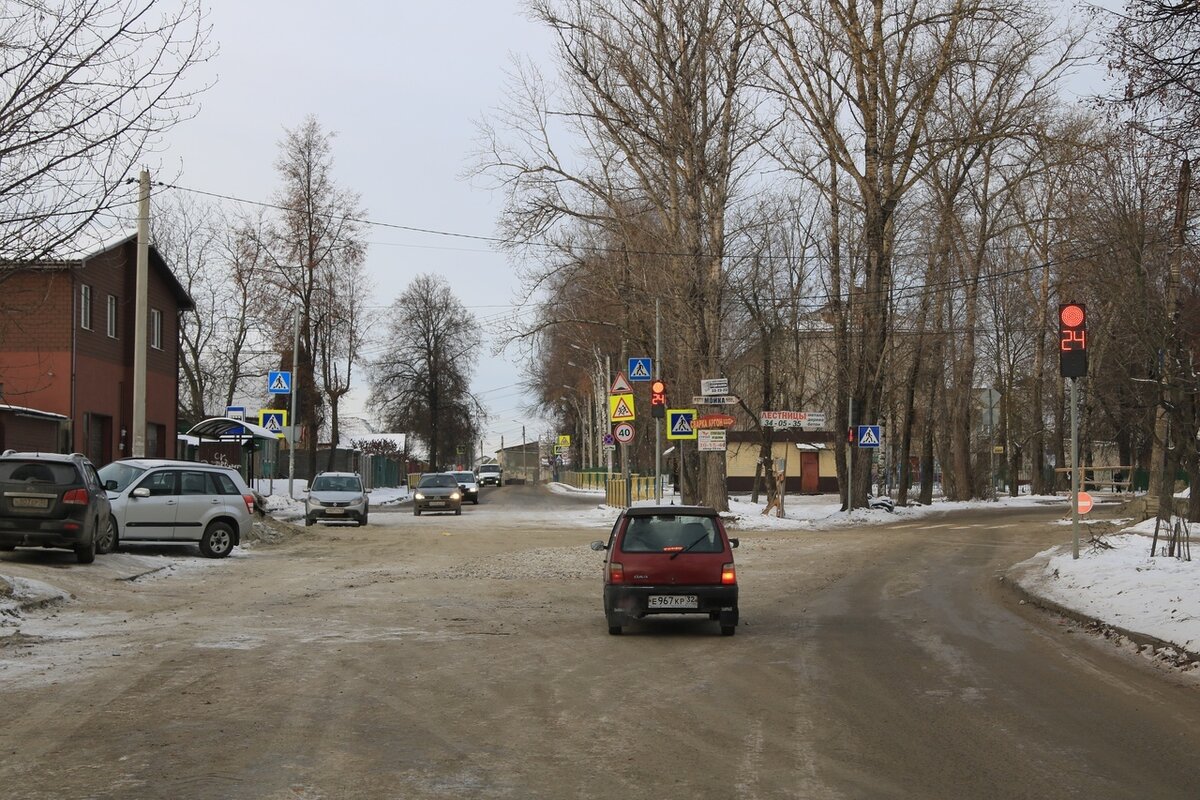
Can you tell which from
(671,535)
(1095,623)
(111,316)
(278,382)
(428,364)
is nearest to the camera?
(671,535)

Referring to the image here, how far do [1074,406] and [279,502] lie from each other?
3013cm

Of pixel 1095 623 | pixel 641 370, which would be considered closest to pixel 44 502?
pixel 1095 623

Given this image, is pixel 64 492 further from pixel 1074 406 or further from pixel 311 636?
pixel 1074 406

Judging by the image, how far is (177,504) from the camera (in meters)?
22.1

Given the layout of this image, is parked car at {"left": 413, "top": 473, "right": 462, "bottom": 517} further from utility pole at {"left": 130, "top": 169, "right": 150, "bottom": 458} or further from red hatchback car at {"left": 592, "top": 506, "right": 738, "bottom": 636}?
red hatchback car at {"left": 592, "top": 506, "right": 738, "bottom": 636}

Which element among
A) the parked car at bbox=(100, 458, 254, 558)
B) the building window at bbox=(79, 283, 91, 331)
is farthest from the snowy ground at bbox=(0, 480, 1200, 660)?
the building window at bbox=(79, 283, 91, 331)

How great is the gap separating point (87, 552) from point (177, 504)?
3.82m

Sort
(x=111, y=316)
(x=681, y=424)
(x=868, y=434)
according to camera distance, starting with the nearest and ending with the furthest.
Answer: (x=681, y=424) → (x=111, y=316) → (x=868, y=434)

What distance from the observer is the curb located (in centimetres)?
1093

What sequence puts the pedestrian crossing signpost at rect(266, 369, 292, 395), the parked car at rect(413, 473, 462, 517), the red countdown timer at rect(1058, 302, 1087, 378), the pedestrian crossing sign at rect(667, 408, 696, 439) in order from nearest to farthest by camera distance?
the red countdown timer at rect(1058, 302, 1087, 378), the pedestrian crossing sign at rect(667, 408, 696, 439), the pedestrian crossing signpost at rect(266, 369, 292, 395), the parked car at rect(413, 473, 462, 517)

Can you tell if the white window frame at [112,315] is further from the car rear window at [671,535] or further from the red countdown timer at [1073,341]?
the red countdown timer at [1073,341]

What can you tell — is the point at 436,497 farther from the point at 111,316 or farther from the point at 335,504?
the point at 111,316

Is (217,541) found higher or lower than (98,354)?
lower

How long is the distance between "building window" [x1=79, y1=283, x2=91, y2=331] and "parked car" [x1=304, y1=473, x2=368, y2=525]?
798 cm
